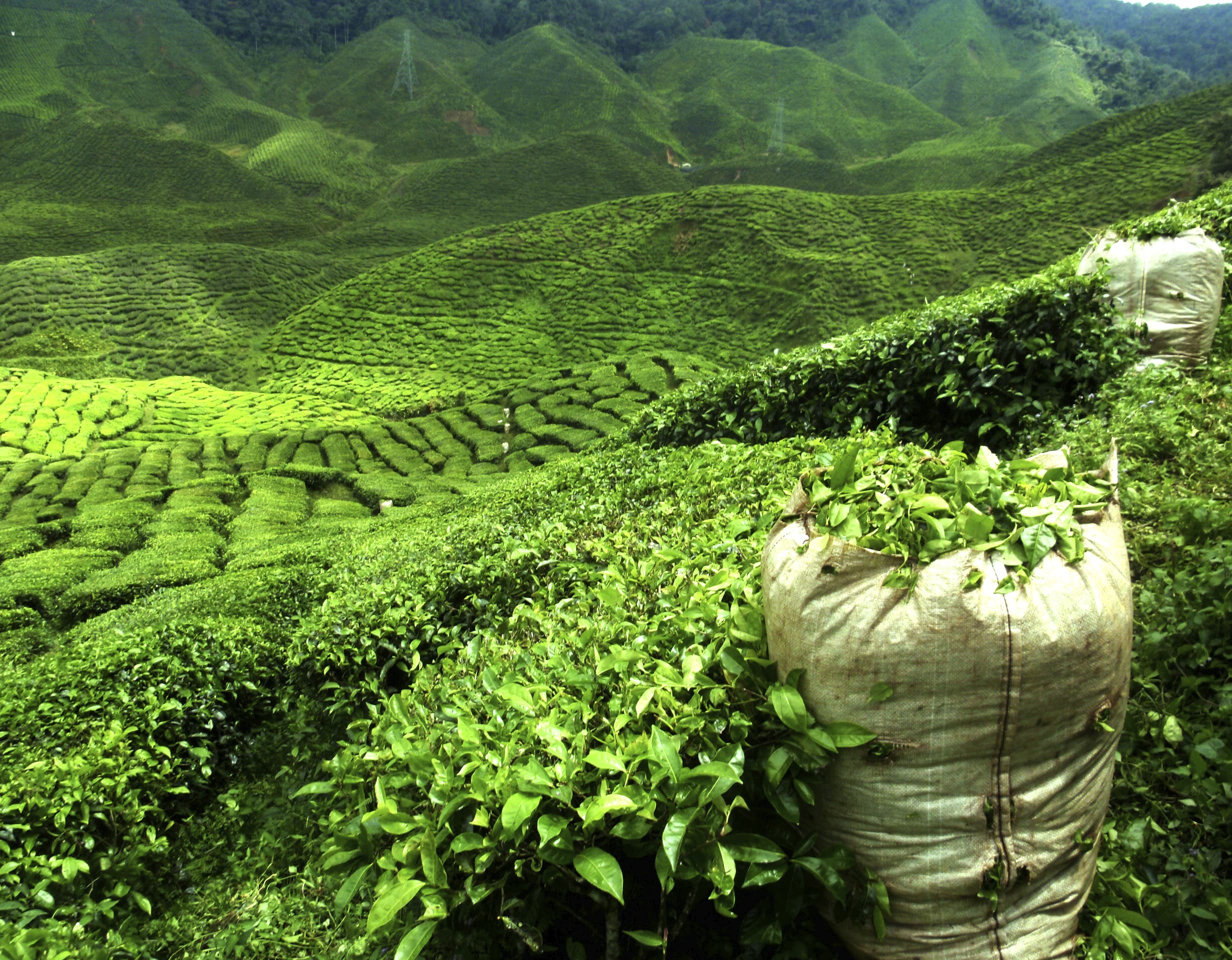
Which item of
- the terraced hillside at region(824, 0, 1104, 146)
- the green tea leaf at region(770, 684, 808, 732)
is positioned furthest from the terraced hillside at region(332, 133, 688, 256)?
the green tea leaf at region(770, 684, 808, 732)

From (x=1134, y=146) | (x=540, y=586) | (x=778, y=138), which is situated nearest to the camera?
(x=540, y=586)

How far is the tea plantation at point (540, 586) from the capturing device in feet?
5.14

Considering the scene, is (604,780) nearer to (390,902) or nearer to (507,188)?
(390,902)

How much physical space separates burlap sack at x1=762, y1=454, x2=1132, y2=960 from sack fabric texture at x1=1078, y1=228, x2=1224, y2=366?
147 inches

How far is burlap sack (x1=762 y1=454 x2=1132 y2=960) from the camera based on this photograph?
141 centimetres

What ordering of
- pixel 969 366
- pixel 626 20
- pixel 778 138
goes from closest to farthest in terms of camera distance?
pixel 969 366, pixel 778 138, pixel 626 20

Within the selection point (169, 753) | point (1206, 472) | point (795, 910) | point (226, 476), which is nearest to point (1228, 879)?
point (795, 910)

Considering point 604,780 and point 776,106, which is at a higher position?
point 776,106

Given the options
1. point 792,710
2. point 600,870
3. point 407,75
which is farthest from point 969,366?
point 407,75

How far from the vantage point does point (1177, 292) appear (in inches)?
169

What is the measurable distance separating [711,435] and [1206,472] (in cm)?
344

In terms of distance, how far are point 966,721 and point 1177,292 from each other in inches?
168

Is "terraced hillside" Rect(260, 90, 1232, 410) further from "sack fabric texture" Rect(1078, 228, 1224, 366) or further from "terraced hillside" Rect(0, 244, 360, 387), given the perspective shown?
"sack fabric texture" Rect(1078, 228, 1224, 366)

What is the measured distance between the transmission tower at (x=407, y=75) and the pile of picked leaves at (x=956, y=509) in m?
83.2
